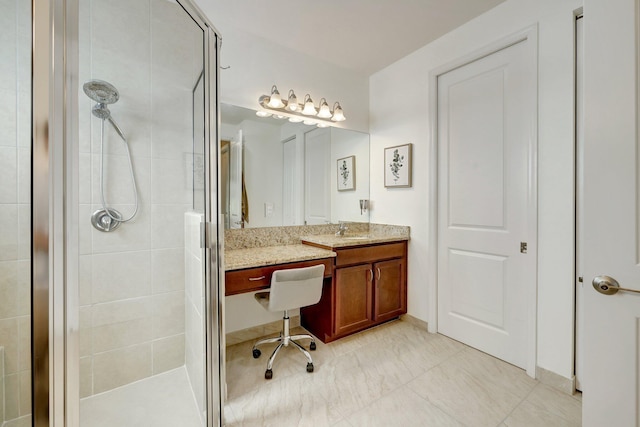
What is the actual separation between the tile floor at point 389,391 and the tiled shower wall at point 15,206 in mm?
941

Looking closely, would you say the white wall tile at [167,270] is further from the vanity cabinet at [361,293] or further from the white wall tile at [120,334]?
the vanity cabinet at [361,293]

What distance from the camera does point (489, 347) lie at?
2023mm

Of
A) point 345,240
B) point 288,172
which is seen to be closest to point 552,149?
point 345,240

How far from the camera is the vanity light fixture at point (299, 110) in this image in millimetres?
2258

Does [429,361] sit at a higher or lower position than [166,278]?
lower

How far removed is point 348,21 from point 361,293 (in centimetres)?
219

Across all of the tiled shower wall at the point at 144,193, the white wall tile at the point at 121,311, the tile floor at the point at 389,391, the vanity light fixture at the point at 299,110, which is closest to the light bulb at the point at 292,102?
the vanity light fixture at the point at 299,110

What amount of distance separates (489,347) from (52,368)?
246 cm

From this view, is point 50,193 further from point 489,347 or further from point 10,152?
point 489,347

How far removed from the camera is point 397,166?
8.66 ft

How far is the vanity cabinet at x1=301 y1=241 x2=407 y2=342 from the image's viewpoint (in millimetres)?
2186

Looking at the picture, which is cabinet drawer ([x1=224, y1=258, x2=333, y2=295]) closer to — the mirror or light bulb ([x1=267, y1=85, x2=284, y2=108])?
the mirror

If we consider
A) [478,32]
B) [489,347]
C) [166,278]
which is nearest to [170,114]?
[166,278]

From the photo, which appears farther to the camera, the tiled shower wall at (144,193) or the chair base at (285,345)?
the chair base at (285,345)
